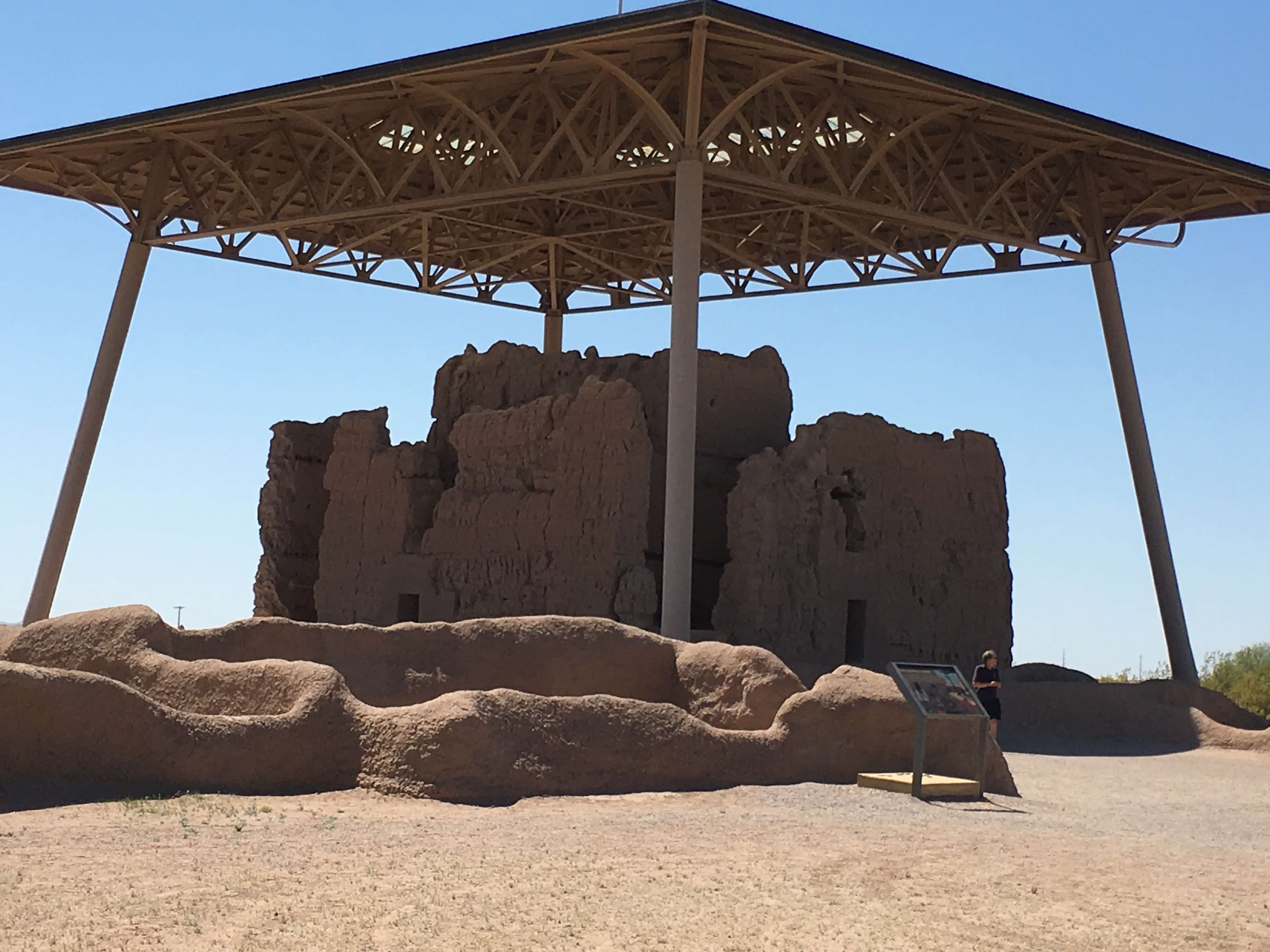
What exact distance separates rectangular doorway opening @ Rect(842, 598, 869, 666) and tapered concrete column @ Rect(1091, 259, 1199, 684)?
556cm

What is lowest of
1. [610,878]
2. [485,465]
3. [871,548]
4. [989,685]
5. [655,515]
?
[610,878]

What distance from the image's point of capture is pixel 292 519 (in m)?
25.7

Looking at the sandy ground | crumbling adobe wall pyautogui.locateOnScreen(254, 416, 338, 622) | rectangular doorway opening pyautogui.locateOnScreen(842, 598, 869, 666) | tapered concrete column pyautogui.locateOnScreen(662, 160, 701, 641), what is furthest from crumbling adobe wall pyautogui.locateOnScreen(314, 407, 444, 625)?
the sandy ground

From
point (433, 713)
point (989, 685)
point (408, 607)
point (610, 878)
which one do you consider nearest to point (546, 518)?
point (408, 607)

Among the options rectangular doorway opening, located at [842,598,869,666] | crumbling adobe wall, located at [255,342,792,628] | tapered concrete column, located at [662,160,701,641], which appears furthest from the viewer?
rectangular doorway opening, located at [842,598,869,666]

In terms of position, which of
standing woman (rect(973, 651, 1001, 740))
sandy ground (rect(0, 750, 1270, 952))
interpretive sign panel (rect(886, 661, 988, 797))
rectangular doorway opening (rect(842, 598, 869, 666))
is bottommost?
sandy ground (rect(0, 750, 1270, 952))

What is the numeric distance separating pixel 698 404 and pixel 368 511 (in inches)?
196

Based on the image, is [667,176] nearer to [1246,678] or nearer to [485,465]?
[485,465]

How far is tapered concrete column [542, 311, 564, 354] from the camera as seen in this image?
30891mm

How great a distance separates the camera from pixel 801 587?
2061cm

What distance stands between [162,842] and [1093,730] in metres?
14.9

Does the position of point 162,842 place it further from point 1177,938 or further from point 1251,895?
point 1251,895

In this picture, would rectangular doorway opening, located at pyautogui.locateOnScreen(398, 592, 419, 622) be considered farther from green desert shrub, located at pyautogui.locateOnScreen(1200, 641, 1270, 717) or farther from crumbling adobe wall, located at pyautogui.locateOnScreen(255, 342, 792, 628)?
green desert shrub, located at pyautogui.locateOnScreen(1200, 641, 1270, 717)

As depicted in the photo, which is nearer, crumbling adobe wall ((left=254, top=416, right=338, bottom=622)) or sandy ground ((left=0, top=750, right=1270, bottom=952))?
sandy ground ((left=0, top=750, right=1270, bottom=952))
